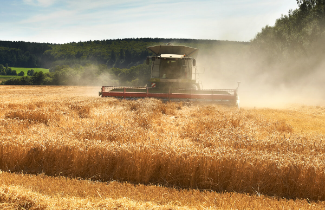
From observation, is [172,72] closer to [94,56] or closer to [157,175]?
[157,175]

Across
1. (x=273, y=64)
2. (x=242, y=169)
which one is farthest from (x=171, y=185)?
(x=273, y=64)

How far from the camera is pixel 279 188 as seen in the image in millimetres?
3986

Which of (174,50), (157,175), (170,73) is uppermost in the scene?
(174,50)

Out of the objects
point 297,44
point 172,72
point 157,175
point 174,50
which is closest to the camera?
point 157,175

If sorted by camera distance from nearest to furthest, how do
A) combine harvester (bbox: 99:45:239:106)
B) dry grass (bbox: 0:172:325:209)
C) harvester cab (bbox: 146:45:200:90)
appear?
dry grass (bbox: 0:172:325:209) → combine harvester (bbox: 99:45:239:106) → harvester cab (bbox: 146:45:200:90)

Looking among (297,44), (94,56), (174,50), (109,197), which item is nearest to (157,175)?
(109,197)

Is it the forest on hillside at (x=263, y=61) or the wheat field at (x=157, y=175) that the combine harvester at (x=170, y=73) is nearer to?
the forest on hillside at (x=263, y=61)

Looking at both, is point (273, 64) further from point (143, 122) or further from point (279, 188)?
point (279, 188)

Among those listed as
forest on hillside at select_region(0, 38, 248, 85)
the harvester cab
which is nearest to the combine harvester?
the harvester cab

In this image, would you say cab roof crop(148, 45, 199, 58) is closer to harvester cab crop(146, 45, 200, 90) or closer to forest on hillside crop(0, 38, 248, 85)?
harvester cab crop(146, 45, 200, 90)

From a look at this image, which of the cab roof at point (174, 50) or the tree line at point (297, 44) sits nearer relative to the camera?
the cab roof at point (174, 50)

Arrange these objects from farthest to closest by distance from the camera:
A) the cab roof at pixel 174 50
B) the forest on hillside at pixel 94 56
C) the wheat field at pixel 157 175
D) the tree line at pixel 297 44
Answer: the forest on hillside at pixel 94 56 → the tree line at pixel 297 44 → the cab roof at pixel 174 50 → the wheat field at pixel 157 175

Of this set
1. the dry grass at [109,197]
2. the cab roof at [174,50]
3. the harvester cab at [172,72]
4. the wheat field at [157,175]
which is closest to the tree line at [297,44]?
the cab roof at [174,50]

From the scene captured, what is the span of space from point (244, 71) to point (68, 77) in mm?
35448
